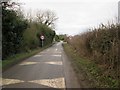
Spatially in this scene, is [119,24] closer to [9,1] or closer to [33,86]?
[33,86]

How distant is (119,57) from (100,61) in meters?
4.27

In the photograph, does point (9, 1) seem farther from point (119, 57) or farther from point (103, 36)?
point (119, 57)

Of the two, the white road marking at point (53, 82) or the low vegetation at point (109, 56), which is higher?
the low vegetation at point (109, 56)

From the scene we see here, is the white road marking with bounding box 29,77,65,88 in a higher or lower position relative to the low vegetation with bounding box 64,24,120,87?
lower

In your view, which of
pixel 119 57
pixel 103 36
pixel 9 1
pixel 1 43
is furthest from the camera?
pixel 9 1

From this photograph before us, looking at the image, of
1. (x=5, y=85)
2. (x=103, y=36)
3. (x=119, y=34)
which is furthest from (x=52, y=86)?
(x=103, y=36)

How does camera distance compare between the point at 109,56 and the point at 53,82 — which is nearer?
the point at 53,82

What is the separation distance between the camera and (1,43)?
62.4ft

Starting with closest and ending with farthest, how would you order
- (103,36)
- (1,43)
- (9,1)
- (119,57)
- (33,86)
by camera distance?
(33,86) < (119,57) < (103,36) < (1,43) < (9,1)

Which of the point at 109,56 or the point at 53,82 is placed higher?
the point at 109,56

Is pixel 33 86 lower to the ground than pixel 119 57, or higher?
lower

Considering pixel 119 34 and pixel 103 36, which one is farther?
pixel 103 36

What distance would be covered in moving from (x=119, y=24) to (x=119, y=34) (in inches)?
18.0

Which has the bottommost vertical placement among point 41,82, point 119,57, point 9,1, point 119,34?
point 41,82
